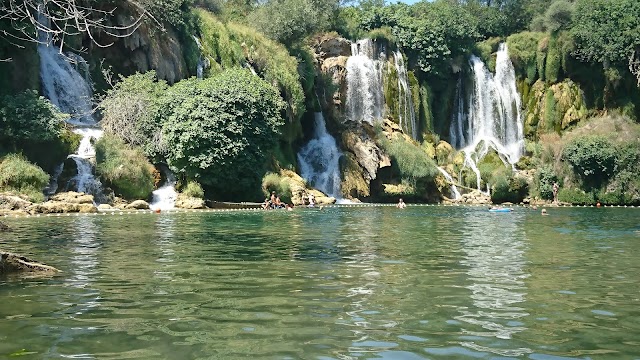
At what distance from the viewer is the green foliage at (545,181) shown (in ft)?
155

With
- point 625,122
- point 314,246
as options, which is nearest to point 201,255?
point 314,246

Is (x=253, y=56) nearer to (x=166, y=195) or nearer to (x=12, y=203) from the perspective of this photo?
(x=166, y=195)

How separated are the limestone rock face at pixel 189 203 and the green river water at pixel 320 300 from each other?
50.9 feet

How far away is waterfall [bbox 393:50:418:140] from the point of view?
52625 mm

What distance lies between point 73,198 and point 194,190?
619cm

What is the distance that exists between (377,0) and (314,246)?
55.0 m

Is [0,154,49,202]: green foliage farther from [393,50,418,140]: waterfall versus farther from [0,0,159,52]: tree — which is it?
[393,50,418,140]: waterfall

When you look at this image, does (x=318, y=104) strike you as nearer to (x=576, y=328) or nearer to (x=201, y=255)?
(x=201, y=255)

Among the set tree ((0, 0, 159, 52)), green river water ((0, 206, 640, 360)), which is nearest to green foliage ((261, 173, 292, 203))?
tree ((0, 0, 159, 52))

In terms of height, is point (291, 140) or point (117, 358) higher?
point (291, 140)

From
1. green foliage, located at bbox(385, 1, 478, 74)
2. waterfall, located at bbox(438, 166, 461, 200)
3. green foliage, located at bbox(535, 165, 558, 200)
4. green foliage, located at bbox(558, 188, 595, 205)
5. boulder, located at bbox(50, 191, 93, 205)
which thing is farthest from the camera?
green foliage, located at bbox(385, 1, 478, 74)

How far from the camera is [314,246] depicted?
14617mm

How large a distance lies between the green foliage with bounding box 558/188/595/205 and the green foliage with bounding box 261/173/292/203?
20.9m

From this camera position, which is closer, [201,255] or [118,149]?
[201,255]
